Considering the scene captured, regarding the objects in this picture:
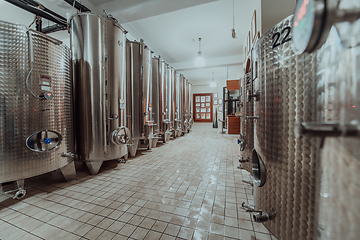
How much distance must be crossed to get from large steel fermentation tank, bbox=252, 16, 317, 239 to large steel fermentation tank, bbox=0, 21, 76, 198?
246 cm

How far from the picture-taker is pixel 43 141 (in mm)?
1895

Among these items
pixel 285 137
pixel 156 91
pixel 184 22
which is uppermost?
pixel 184 22

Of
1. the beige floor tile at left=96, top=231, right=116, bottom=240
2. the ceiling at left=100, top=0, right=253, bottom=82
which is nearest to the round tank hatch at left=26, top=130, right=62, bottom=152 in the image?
the beige floor tile at left=96, top=231, right=116, bottom=240

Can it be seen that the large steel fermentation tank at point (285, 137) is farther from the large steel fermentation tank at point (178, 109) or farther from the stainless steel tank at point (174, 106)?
the large steel fermentation tank at point (178, 109)

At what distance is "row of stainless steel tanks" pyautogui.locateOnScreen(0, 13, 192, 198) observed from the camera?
1.68 m

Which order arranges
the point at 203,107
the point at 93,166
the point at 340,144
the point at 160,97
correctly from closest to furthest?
the point at 340,144
the point at 93,166
the point at 160,97
the point at 203,107

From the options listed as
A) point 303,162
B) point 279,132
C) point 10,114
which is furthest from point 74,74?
point 303,162

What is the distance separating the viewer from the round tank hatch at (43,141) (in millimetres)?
1809

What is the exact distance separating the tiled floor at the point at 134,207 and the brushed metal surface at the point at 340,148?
943 mm

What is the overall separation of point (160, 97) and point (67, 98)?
9.54 ft

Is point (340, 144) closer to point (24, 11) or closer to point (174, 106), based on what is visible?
point (174, 106)

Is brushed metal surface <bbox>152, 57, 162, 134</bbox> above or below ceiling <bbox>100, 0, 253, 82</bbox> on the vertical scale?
below

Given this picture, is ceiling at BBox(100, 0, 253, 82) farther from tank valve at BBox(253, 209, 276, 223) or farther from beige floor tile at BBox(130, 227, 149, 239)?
beige floor tile at BBox(130, 227, 149, 239)

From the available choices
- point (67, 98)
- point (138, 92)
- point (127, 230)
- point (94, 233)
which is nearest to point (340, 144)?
point (127, 230)
